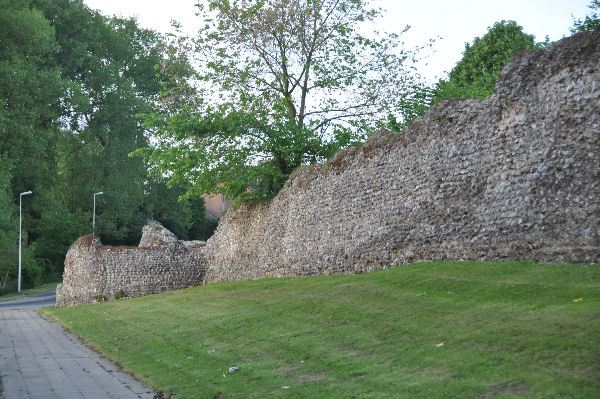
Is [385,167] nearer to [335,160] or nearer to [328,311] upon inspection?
[335,160]

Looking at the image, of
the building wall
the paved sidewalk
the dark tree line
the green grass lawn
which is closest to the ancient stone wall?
the building wall

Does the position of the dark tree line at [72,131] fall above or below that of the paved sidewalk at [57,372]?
above

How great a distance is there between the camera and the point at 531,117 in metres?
15.9

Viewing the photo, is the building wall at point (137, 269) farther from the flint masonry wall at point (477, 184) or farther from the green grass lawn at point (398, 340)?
the green grass lawn at point (398, 340)

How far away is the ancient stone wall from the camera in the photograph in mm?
33281

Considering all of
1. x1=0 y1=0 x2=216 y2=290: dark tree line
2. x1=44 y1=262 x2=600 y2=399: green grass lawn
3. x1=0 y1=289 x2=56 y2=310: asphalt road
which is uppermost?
x1=0 y1=0 x2=216 y2=290: dark tree line

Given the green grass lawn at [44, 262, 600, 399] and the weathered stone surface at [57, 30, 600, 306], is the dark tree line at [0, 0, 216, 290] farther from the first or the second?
the green grass lawn at [44, 262, 600, 399]

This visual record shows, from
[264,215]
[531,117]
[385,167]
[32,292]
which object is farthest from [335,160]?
[32,292]

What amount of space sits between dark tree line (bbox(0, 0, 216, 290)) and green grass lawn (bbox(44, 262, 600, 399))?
103 feet

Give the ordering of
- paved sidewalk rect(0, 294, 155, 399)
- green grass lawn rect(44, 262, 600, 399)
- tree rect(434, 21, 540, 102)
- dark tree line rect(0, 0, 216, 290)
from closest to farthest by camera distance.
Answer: green grass lawn rect(44, 262, 600, 399) < paved sidewalk rect(0, 294, 155, 399) < tree rect(434, 21, 540, 102) < dark tree line rect(0, 0, 216, 290)

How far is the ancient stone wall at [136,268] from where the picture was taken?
109 feet

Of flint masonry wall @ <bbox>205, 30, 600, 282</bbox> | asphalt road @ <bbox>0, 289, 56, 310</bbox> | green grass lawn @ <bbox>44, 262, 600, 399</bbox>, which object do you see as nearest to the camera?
green grass lawn @ <bbox>44, 262, 600, 399</bbox>

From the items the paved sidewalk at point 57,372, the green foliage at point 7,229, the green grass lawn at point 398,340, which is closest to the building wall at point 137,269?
the green foliage at point 7,229

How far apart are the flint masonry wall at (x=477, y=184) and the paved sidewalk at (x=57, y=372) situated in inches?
280
